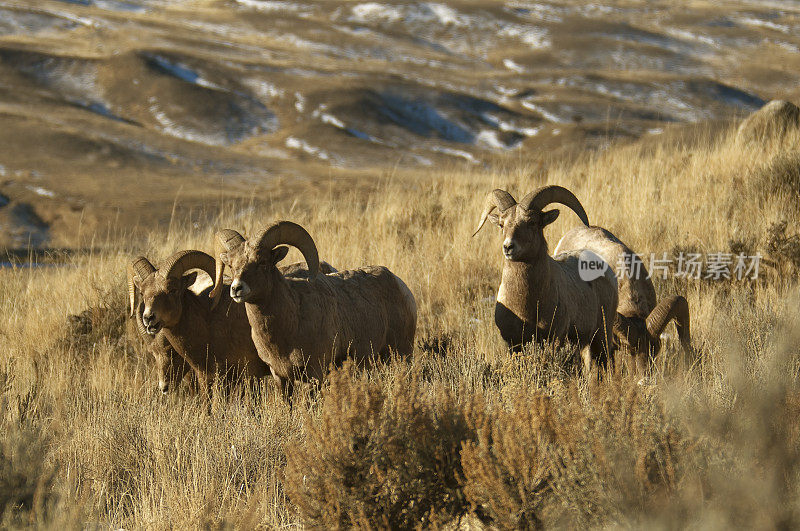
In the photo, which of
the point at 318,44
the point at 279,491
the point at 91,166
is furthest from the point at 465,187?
the point at 318,44

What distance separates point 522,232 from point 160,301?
8.86 ft

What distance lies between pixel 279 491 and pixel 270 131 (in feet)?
106

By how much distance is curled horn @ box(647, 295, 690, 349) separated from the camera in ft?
25.4

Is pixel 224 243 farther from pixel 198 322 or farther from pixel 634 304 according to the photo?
pixel 634 304

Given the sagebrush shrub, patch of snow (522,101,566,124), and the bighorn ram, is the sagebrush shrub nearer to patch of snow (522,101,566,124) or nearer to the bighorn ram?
the bighorn ram

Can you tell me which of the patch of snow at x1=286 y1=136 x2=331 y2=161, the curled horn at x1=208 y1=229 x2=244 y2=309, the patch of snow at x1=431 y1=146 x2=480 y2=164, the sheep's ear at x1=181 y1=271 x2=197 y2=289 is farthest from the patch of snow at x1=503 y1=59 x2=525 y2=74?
the curled horn at x1=208 y1=229 x2=244 y2=309

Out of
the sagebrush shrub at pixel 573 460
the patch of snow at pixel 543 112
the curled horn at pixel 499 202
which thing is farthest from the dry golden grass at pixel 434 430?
the patch of snow at pixel 543 112

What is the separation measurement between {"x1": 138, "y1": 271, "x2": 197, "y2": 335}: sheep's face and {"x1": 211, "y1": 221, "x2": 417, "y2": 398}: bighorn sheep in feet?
0.97

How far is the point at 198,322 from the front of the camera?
674 cm

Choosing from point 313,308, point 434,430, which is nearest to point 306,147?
point 313,308

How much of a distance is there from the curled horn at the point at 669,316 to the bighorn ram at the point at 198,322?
131 inches

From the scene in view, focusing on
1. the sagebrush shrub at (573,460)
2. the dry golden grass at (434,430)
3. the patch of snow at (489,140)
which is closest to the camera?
the dry golden grass at (434,430)

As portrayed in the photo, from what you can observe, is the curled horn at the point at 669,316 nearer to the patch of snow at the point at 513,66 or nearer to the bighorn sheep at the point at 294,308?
the bighorn sheep at the point at 294,308

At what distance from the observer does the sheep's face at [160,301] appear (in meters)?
6.41
